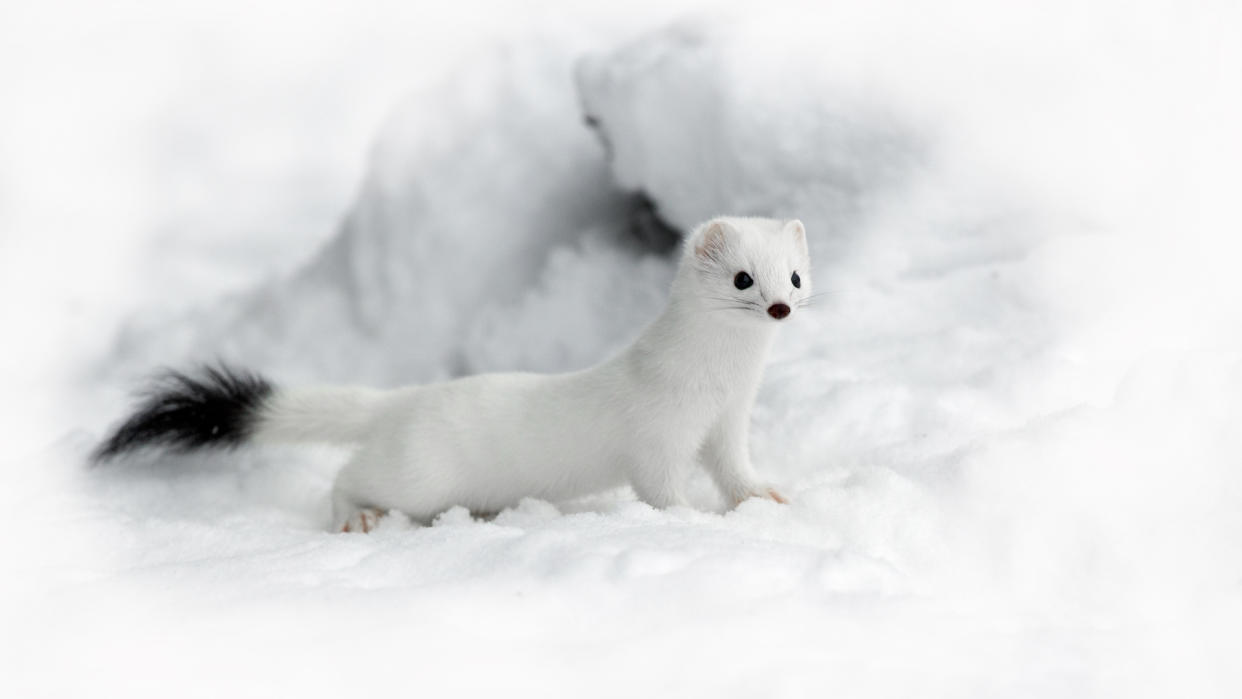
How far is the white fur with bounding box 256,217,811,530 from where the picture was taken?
1.21 metres

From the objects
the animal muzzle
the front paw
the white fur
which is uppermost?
the animal muzzle

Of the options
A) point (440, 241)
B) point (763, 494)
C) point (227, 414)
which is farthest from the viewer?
point (440, 241)

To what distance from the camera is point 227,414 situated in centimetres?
147

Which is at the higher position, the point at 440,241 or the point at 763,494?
the point at 440,241

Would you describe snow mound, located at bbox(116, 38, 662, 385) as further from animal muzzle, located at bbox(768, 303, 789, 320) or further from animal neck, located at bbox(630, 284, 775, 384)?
animal muzzle, located at bbox(768, 303, 789, 320)

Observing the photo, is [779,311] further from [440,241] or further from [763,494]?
[440,241]

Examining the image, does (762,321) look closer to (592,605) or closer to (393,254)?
(592,605)

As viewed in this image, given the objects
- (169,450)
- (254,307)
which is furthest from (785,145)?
(254,307)

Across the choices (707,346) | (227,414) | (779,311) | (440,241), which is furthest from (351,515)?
(440,241)

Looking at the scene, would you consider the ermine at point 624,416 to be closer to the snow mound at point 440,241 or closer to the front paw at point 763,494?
the front paw at point 763,494

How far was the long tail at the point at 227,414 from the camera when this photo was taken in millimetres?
1442

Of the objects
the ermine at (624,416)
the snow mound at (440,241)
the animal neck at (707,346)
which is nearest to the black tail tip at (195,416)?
the ermine at (624,416)

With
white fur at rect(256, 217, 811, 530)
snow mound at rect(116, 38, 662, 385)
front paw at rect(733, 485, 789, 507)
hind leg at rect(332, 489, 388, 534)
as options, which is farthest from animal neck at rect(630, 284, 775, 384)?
snow mound at rect(116, 38, 662, 385)

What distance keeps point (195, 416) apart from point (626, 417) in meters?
0.66
